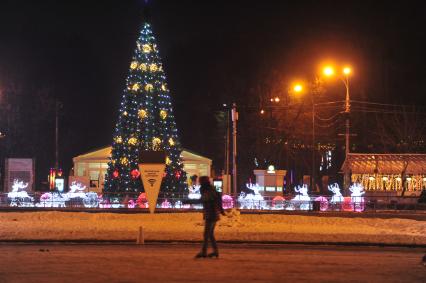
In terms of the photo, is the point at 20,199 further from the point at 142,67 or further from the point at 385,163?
the point at 385,163

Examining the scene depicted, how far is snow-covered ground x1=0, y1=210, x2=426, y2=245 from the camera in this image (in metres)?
23.0

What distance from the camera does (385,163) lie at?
2370 inches

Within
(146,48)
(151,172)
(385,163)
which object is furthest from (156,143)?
(151,172)

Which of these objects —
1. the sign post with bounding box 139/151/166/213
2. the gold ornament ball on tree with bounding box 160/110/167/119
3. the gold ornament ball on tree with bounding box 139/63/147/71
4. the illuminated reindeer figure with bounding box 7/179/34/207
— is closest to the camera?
the sign post with bounding box 139/151/166/213

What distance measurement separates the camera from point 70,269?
1471 cm

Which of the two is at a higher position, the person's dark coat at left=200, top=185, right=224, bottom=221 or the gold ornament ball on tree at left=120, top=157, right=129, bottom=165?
the gold ornament ball on tree at left=120, top=157, right=129, bottom=165

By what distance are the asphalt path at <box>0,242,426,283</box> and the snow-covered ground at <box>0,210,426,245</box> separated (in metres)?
2.03

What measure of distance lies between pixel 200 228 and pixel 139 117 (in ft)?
86.8

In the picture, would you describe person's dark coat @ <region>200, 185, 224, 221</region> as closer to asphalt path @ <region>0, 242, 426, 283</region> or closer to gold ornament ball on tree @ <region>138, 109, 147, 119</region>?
asphalt path @ <region>0, 242, 426, 283</region>

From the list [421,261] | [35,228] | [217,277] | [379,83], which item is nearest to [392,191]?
[379,83]

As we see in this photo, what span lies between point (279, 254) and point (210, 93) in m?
58.2

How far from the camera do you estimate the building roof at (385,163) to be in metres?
59.1

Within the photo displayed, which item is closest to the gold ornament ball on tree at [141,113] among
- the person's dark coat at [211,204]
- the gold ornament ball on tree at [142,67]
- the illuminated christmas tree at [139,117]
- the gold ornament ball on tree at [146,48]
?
the illuminated christmas tree at [139,117]

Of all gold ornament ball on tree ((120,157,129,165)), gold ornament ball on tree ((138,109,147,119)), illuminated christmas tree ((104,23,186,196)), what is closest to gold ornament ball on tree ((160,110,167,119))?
illuminated christmas tree ((104,23,186,196))
